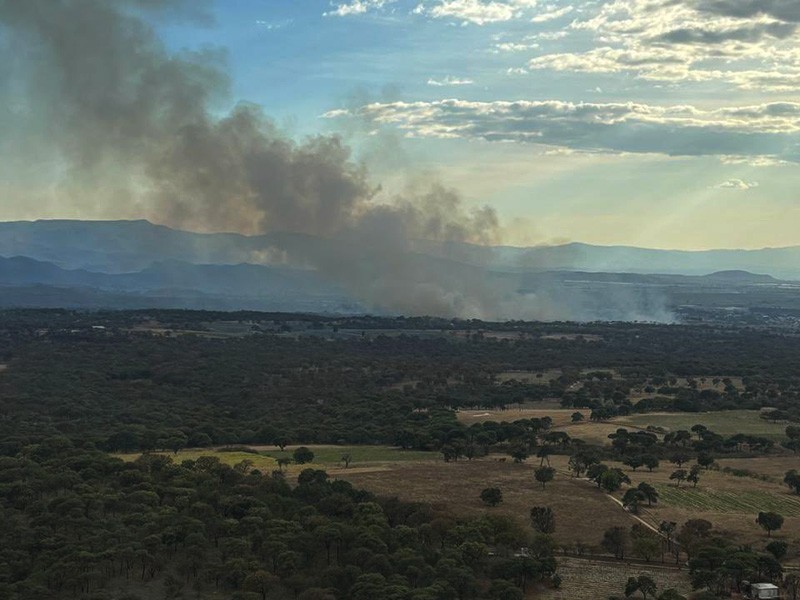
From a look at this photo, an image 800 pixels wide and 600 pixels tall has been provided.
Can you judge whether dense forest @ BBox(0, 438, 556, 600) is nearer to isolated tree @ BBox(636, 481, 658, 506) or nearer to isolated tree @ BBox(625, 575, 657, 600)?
isolated tree @ BBox(625, 575, 657, 600)

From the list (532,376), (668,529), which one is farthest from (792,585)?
(532,376)

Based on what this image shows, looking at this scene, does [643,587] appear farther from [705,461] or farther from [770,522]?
[705,461]

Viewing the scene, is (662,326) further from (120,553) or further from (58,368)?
(120,553)

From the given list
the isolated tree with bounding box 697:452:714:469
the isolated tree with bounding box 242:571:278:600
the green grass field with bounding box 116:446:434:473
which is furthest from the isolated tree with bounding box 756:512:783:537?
the green grass field with bounding box 116:446:434:473

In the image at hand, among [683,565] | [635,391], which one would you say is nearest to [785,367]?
[635,391]

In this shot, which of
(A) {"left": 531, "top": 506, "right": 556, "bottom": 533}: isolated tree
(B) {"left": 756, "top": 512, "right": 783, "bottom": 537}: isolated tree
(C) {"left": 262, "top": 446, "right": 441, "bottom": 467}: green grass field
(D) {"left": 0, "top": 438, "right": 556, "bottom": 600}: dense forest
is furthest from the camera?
(C) {"left": 262, "top": 446, "right": 441, "bottom": 467}: green grass field

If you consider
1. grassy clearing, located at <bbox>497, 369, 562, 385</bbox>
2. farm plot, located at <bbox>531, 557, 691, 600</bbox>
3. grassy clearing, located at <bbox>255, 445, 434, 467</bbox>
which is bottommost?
farm plot, located at <bbox>531, 557, 691, 600</bbox>
